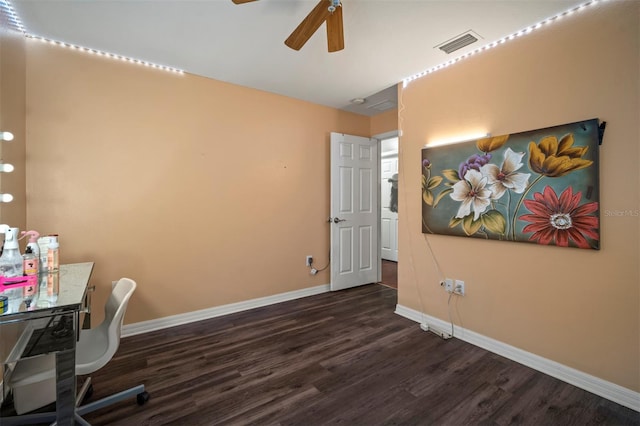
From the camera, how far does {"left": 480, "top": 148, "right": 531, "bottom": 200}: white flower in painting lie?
221 cm

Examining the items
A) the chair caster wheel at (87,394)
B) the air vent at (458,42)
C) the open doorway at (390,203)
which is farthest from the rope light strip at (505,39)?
the chair caster wheel at (87,394)

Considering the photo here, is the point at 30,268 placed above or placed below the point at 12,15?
below

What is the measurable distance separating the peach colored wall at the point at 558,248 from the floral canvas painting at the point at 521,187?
0.07 meters

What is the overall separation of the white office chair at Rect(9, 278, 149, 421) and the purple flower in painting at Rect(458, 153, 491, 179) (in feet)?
8.90

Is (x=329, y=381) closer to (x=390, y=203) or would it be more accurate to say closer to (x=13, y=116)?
(x=13, y=116)

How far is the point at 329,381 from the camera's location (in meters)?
1.98

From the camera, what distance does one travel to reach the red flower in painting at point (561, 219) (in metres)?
1.89

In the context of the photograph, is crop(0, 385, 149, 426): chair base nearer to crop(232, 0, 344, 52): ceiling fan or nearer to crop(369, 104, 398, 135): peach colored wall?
crop(232, 0, 344, 52): ceiling fan

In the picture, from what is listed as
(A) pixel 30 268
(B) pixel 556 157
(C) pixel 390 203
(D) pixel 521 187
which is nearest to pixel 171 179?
(A) pixel 30 268

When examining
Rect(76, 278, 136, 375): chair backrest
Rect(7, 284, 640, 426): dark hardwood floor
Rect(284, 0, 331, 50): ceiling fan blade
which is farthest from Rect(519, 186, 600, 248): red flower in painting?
Rect(76, 278, 136, 375): chair backrest

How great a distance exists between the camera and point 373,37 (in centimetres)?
227

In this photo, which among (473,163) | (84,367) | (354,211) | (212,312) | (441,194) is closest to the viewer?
(84,367)

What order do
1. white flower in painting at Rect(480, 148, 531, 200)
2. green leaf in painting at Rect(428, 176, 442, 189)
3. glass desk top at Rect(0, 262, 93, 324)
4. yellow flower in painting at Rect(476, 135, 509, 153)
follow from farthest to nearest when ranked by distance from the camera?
green leaf in painting at Rect(428, 176, 442, 189) < yellow flower in painting at Rect(476, 135, 509, 153) < white flower in painting at Rect(480, 148, 531, 200) < glass desk top at Rect(0, 262, 93, 324)

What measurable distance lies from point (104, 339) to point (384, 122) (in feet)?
12.9
